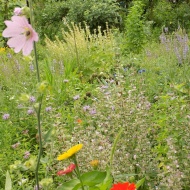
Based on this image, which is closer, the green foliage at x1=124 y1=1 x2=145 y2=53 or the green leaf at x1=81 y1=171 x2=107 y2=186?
the green leaf at x1=81 y1=171 x2=107 y2=186

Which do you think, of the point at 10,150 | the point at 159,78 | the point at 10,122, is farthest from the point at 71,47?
the point at 10,150

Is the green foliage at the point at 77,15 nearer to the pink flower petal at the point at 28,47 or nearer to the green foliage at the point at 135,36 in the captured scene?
the green foliage at the point at 135,36

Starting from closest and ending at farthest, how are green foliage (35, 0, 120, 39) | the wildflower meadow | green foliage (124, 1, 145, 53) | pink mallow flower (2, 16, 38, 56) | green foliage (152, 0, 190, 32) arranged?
pink mallow flower (2, 16, 38, 56) < the wildflower meadow < green foliage (124, 1, 145, 53) < green foliage (35, 0, 120, 39) < green foliage (152, 0, 190, 32)

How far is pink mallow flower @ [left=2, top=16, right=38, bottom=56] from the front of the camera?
1.17 m

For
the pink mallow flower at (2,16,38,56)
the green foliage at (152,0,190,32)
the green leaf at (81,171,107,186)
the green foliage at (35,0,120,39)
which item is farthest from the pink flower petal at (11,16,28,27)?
the green foliage at (152,0,190,32)

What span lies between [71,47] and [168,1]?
634 centimetres

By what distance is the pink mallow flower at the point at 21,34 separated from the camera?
117 centimetres

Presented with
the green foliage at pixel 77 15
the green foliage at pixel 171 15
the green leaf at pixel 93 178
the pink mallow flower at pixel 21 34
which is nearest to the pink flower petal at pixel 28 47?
the pink mallow flower at pixel 21 34

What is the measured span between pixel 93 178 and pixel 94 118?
1.40 meters

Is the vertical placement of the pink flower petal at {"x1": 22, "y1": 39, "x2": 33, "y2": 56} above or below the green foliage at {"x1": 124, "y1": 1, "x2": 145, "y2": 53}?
above

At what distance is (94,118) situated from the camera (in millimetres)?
2832

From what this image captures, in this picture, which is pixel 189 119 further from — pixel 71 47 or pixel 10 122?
pixel 71 47

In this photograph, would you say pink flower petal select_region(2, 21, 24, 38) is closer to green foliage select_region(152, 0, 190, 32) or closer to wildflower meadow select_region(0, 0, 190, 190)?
wildflower meadow select_region(0, 0, 190, 190)

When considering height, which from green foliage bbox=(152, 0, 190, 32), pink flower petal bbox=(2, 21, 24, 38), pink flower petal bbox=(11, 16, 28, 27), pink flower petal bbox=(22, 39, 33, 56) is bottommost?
green foliage bbox=(152, 0, 190, 32)
